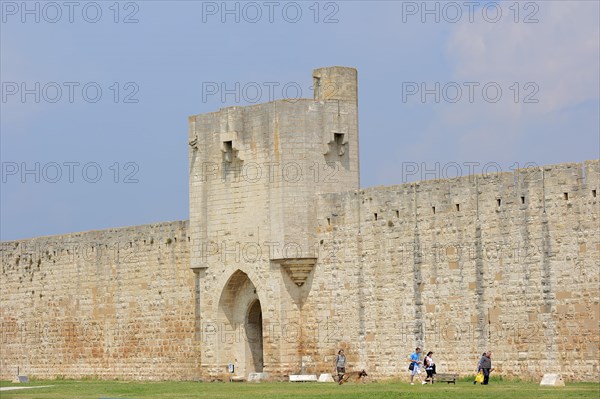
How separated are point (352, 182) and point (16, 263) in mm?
13356

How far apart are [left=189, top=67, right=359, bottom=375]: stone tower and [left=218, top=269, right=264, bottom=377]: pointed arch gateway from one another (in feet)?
0.08

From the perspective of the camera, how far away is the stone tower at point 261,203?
3309 cm

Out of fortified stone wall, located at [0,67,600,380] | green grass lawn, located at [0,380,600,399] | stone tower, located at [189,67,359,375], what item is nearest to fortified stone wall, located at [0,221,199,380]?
fortified stone wall, located at [0,67,600,380]

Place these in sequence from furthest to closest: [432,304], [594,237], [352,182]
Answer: [352,182] < [432,304] < [594,237]

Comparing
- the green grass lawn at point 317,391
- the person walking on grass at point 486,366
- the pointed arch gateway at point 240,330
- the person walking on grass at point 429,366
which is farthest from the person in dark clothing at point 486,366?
the pointed arch gateway at point 240,330

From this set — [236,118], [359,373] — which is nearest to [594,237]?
[359,373]

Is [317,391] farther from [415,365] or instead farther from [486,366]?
[486,366]

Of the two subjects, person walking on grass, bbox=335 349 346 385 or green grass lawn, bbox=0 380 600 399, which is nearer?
green grass lawn, bbox=0 380 600 399

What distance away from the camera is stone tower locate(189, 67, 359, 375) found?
3309cm

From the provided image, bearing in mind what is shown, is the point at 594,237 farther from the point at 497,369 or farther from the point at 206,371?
the point at 206,371

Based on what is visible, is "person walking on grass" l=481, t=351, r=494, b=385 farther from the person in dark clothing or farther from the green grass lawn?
the green grass lawn

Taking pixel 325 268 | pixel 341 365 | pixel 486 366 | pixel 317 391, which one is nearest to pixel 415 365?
pixel 341 365

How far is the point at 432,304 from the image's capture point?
30.5 m

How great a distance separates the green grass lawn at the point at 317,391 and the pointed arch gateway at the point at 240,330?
81.7 inches
